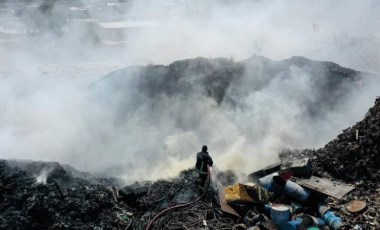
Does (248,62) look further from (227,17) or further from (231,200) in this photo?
(227,17)

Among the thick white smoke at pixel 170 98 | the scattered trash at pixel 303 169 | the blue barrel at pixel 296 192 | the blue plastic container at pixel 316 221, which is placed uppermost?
the thick white smoke at pixel 170 98

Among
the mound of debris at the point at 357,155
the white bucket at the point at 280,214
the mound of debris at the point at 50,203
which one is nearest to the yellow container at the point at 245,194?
the white bucket at the point at 280,214

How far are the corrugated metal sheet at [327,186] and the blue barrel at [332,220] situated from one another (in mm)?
564

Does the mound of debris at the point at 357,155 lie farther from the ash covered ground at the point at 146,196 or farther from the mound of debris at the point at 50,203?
the mound of debris at the point at 50,203

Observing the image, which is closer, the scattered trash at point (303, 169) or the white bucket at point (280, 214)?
the white bucket at point (280, 214)

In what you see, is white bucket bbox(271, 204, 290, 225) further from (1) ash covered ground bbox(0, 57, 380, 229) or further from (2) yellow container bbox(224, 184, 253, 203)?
(2) yellow container bbox(224, 184, 253, 203)

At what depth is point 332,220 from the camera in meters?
6.48

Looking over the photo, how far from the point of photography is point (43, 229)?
7059 mm

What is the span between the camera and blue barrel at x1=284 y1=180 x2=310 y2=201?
24.0ft

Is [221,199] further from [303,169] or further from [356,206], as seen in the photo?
[356,206]

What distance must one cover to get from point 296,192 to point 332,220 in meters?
1.00

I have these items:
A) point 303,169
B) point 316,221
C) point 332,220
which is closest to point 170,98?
point 303,169

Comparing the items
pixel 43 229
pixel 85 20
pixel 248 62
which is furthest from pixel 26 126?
pixel 85 20

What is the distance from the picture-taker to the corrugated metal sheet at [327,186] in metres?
7.17
